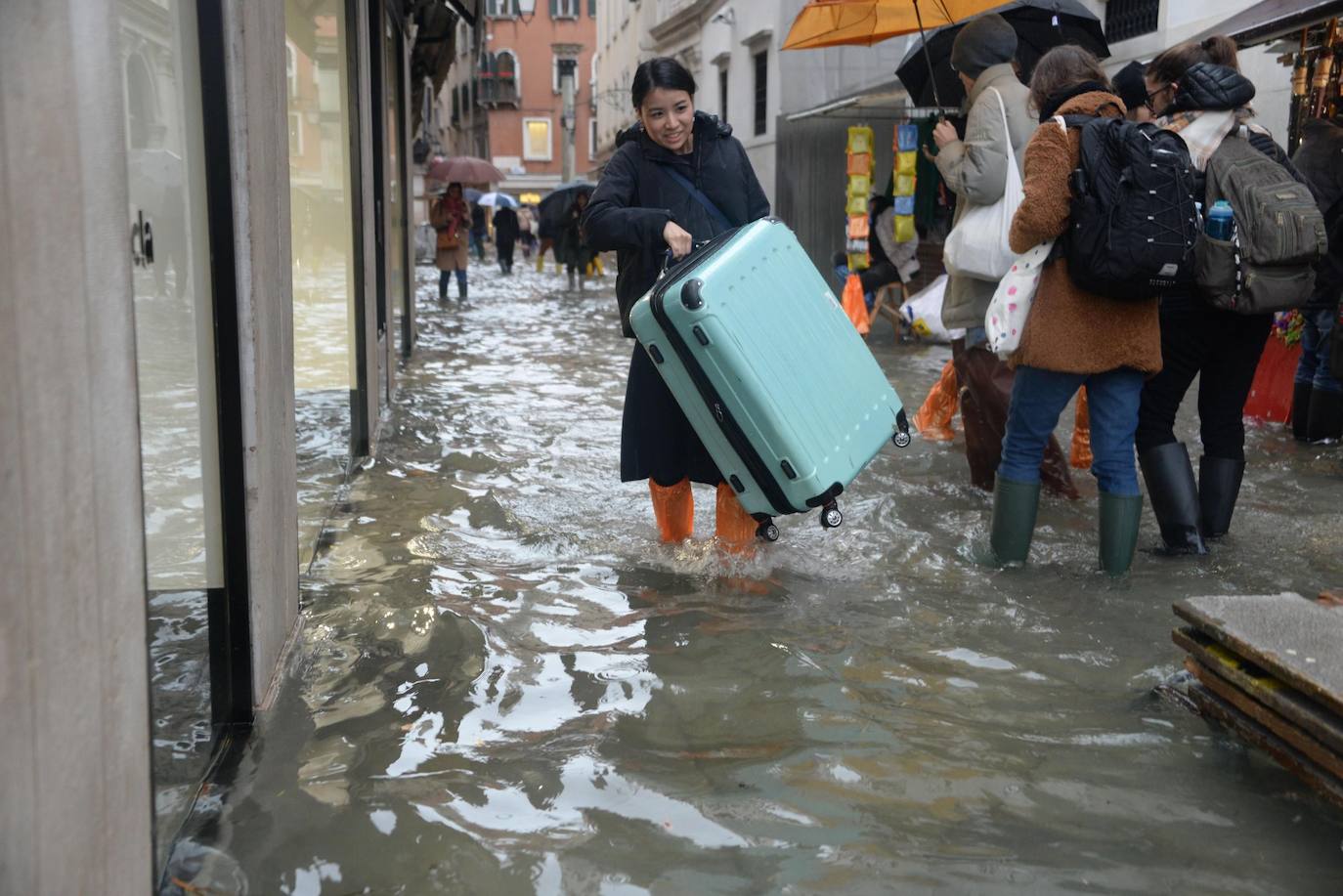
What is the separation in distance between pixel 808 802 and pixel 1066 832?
1.72ft

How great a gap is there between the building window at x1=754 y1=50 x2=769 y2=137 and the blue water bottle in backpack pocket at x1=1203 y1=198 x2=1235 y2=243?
1875 centimetres

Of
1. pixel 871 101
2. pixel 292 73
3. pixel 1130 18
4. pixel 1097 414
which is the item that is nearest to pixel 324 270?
pixel 292 73

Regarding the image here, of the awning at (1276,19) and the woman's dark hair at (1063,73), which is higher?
the awning at (1276,19)

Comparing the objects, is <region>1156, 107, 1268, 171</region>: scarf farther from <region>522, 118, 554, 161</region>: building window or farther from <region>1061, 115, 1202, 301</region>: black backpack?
<region>522, 118, 554, 161</region>: building window

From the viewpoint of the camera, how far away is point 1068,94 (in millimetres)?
4344

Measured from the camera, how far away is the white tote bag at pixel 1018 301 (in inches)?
171

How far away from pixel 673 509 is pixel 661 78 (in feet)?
4.91

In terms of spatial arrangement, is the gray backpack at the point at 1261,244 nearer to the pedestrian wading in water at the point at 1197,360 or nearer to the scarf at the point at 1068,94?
the pedestrian wading in water at the point at 1197,360

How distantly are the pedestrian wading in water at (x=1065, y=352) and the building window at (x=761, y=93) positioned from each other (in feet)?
61.7

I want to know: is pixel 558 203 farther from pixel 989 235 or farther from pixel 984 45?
pixel 989 235

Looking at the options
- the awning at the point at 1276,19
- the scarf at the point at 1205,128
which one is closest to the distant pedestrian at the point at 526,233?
the awning at the point at 1276,19

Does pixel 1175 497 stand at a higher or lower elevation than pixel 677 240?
lower

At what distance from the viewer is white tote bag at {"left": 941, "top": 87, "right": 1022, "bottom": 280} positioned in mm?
5000

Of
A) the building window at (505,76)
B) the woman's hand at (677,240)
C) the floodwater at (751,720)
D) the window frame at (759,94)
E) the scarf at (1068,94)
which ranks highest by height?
the building window at (505,76)
